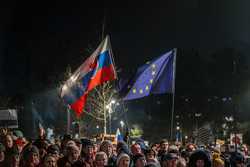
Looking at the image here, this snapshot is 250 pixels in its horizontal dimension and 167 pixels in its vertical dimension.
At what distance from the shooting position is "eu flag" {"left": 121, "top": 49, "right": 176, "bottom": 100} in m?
11.4

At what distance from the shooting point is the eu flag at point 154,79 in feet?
37.4

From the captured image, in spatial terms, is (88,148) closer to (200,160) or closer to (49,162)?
(49,162)

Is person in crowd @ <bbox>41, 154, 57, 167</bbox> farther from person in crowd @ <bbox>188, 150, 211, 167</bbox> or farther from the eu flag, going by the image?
the eu flag

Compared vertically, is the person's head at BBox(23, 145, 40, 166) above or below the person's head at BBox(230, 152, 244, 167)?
above

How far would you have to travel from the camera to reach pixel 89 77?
40.8 ft

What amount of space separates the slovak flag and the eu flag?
0.74 metres

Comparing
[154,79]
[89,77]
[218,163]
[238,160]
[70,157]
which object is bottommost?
[238,160]

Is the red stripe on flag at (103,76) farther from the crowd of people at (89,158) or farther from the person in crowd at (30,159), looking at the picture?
the person in crowd at (30,159)

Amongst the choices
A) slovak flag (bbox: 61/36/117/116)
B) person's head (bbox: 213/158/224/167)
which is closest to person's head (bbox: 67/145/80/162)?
person's head (bbox: 213/158/224/167)

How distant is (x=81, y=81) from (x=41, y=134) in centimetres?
201

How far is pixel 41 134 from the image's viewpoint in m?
11.6

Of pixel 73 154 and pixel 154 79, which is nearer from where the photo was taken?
pixel 73 154

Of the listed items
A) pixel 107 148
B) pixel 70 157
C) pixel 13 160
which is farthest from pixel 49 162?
pixel 107 148

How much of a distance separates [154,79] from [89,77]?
2.10 metres
